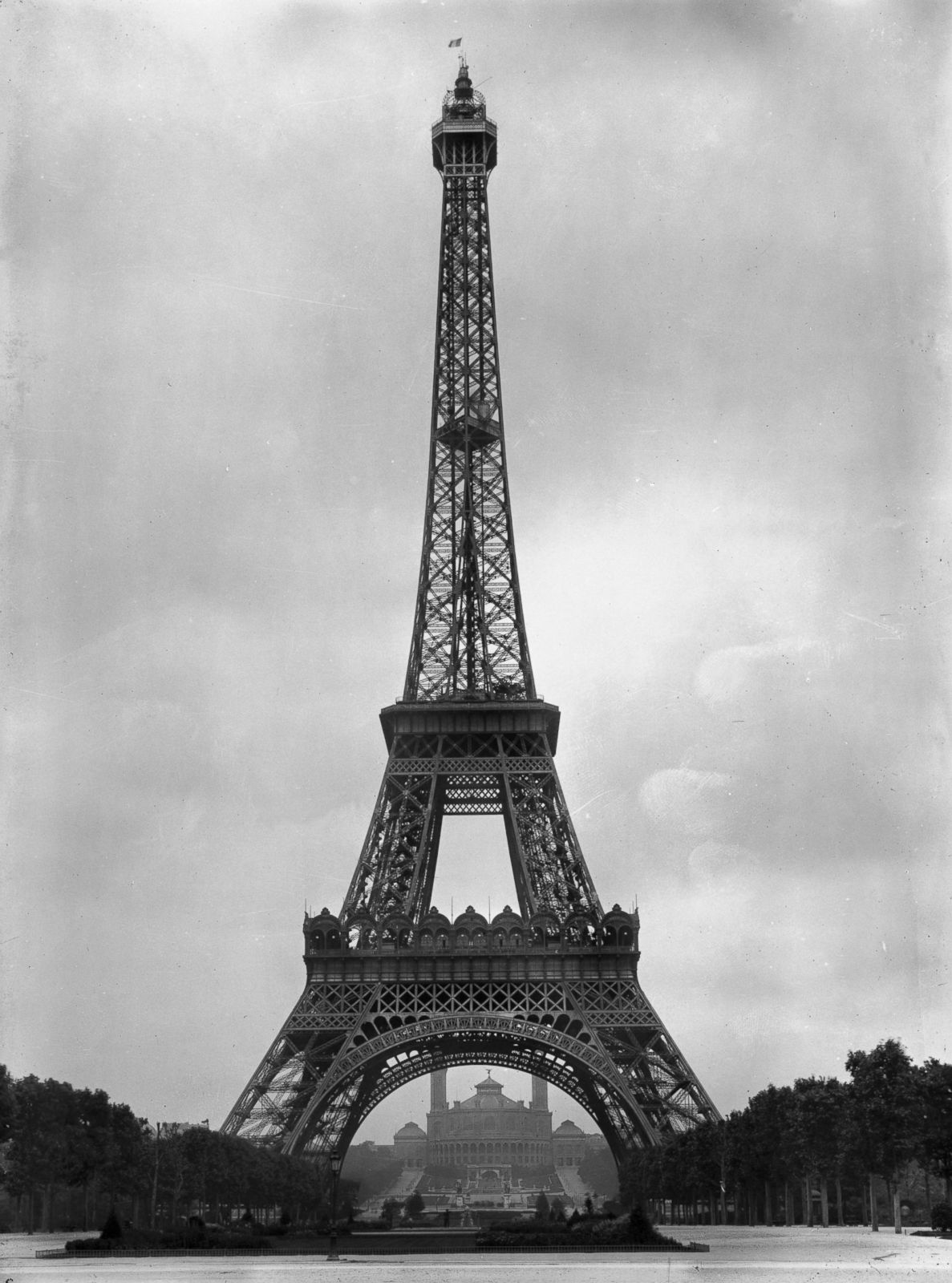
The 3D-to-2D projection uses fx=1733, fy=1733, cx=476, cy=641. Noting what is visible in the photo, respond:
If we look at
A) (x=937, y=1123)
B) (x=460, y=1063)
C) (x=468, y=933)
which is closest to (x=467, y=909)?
(x=468, y=933)

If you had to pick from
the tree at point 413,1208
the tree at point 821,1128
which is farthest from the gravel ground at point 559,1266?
the tree at point 413,1208

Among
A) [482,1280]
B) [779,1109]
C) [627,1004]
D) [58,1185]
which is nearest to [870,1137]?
[779,1109]

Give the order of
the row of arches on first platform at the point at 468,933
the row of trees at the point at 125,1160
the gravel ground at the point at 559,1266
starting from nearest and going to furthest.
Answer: the gravel ground at the point at 559,1266 → the row of trees at the point at 125,1160 → the row of arches on first platform at the point at 468,933

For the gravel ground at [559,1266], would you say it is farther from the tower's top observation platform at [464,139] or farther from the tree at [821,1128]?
the tower's top observation platform at [464,139]

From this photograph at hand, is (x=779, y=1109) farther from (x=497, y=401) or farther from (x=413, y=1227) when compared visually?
(x=497, y=401)

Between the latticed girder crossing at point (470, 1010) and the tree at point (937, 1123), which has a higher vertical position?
the latticed girder crossing at point (470, 1010)

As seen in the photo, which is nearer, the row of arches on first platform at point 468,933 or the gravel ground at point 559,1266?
the gravel ground at point 559,1266

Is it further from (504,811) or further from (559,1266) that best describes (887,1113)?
(504,811)

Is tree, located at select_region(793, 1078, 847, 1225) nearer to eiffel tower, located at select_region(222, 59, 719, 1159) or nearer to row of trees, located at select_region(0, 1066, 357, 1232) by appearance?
eiffel tower, located at select_region(222, 59, 719, 1159)
